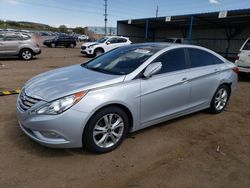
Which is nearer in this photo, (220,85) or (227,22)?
(220,85)

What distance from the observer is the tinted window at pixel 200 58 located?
15.5 ft

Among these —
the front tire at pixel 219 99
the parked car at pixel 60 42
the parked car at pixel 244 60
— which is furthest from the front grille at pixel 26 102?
the parked car at pixel 60 42

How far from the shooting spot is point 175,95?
4.22m

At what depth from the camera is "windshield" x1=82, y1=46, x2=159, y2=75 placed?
3988mm

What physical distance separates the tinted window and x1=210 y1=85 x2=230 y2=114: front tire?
60cm

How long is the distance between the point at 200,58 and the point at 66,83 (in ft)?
8.81

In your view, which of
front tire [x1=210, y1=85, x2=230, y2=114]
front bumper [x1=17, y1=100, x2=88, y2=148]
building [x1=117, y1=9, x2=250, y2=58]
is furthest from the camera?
building [x1=117, y1=9, x2=250, y2=58]

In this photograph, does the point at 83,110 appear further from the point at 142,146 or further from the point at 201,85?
the point at 201,85

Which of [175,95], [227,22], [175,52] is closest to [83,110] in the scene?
[175,95]

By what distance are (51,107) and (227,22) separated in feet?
80.3

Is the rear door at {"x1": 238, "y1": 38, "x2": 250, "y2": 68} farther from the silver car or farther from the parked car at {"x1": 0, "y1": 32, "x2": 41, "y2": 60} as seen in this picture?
the parked car at {"x1": 0, "y1": 32, "x2": 41, "y2": 60}

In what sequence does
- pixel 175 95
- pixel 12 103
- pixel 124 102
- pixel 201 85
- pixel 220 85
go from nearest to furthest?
pixel 124 102 < pixel 175 95 < pixel 201 85 < pixel 220 85 < pixel 12 103

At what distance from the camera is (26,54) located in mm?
14703

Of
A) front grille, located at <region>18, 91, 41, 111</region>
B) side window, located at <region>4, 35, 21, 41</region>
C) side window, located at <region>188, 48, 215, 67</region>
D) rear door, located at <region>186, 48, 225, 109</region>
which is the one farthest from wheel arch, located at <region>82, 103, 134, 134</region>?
side window, located at <region>4, 35, 21, 41</region>
